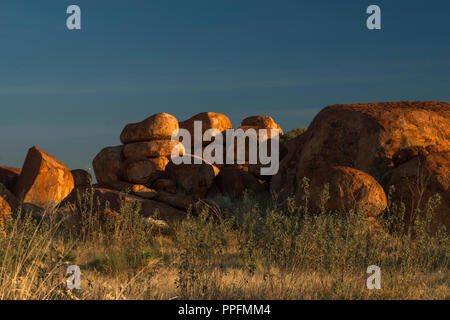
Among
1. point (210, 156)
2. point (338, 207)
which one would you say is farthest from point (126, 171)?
point (338, 207)

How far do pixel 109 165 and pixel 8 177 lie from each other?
4.02 meters

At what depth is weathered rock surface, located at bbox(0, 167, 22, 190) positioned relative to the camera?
16950 millimetres

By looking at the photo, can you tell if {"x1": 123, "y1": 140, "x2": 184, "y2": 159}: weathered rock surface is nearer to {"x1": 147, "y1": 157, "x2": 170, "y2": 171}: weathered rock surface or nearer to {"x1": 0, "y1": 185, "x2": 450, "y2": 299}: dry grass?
{"x1": 147, "y1": 157, "x2": 170, "y2": 171}: weathered rock surface

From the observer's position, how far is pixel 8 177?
17.2 m

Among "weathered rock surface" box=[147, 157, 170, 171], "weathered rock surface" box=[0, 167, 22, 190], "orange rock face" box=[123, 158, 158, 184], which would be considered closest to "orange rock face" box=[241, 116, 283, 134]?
"weathered rock surface" box=[147, 157, 170, 171]

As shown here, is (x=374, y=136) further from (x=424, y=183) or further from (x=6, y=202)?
(x=6, y=202)

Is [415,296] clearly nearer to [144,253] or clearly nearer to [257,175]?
[144,253]

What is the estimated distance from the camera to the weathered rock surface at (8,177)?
1695 centimetres

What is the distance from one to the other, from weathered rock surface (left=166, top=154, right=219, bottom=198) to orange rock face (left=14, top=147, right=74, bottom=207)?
3989 millimetres

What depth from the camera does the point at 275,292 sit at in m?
5.73

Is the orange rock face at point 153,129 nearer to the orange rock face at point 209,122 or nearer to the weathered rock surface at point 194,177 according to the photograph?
the weathered rock surface at point 194,177

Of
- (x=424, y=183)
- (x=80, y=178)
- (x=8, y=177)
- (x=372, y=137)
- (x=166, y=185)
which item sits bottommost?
(x=80, y=178)

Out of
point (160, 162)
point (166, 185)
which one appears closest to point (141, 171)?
point (160, 162)
